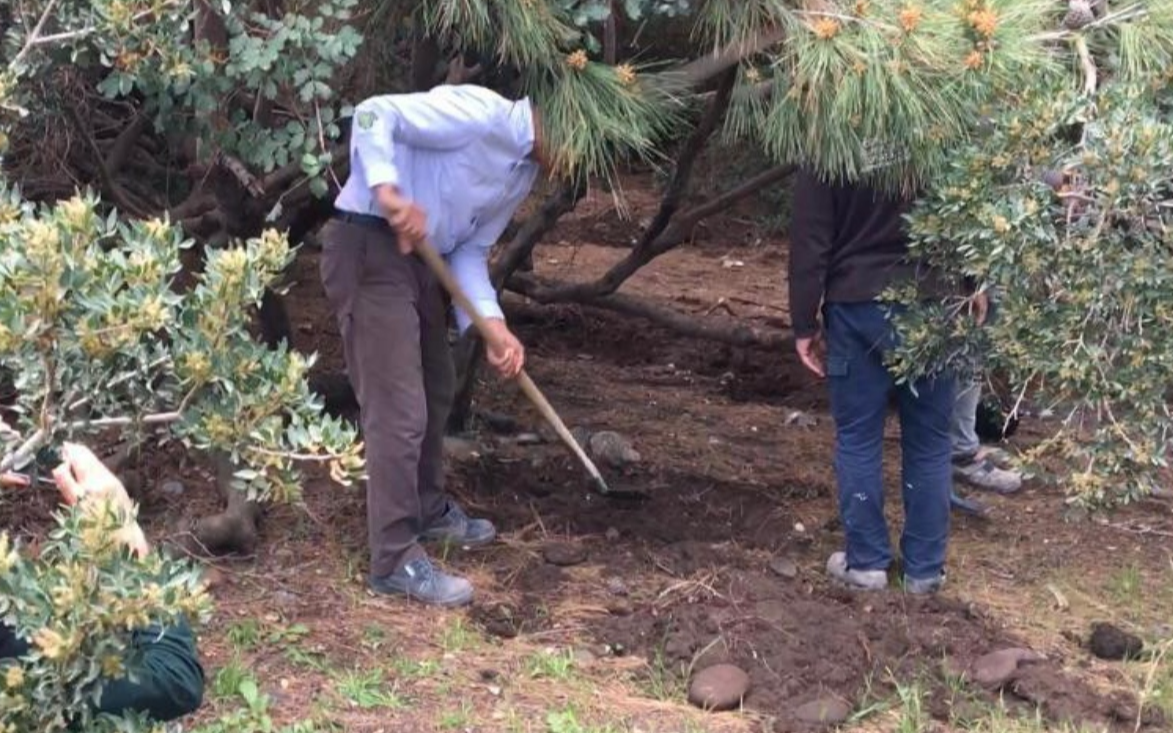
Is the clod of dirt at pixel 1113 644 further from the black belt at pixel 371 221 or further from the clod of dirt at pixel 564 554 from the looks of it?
the black belt at pixel 371 221

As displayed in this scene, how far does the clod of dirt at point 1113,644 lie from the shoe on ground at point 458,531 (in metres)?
1.74

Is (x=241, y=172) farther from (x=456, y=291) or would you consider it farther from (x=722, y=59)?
(x=722, y=59)

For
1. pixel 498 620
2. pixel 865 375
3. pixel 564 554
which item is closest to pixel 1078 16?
pixel 865 375

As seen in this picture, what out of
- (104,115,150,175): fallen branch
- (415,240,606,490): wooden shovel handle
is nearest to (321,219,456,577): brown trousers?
(415,240,606,490): wooden shovel handle

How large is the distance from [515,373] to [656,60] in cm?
95

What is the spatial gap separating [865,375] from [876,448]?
0.73 feet

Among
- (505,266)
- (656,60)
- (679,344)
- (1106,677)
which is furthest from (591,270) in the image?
(1106,677)

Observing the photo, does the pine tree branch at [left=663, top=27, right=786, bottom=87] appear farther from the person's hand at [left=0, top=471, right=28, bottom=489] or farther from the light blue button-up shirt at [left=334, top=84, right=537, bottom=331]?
the person's hand at [left=0, top=471, right=28, bottom=489]

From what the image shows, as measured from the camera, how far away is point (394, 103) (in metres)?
3.72

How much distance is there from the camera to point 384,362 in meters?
3.96

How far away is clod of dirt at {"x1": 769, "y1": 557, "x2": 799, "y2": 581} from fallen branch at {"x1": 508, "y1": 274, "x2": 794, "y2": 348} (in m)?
1.60

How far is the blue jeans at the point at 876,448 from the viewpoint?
4.14 meters

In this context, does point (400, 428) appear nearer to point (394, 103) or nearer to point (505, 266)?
point (394, 103)

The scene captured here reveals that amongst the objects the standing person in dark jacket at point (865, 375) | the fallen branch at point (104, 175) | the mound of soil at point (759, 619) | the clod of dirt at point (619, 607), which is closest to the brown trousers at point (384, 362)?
the mound of soil at point (759, 619)
